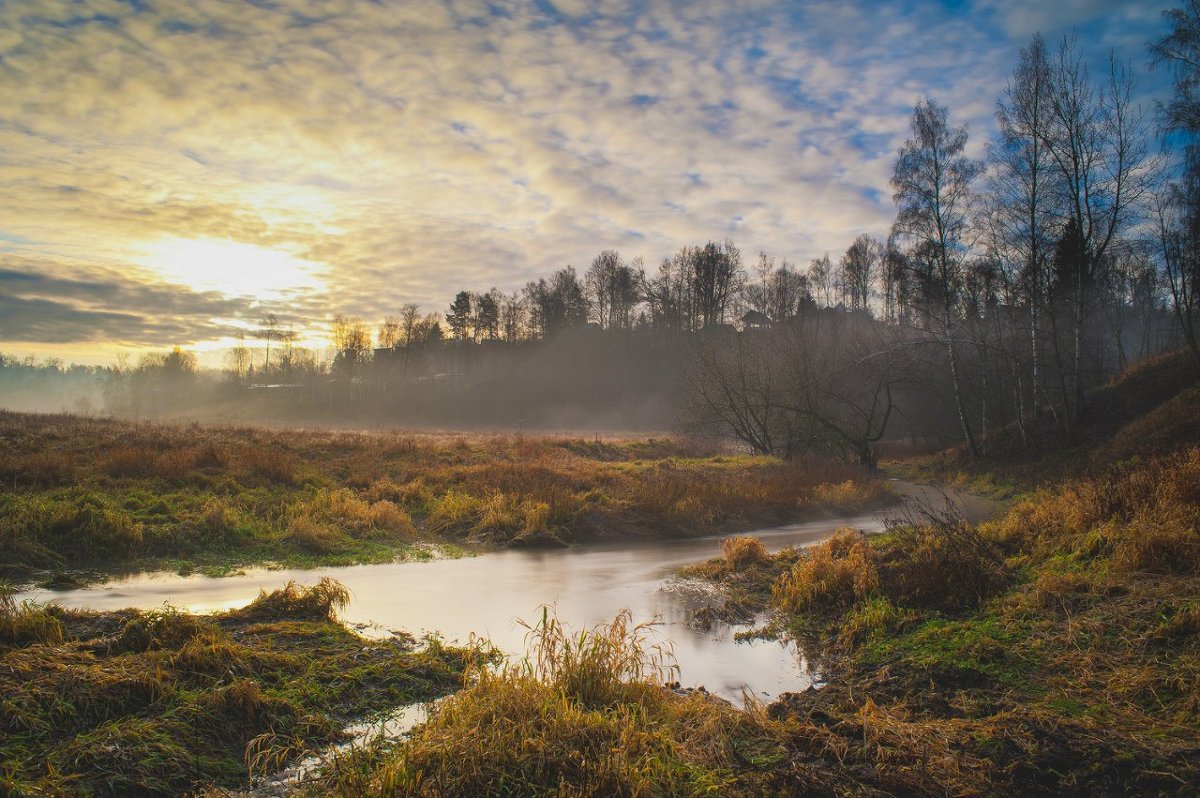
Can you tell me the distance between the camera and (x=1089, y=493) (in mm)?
11516

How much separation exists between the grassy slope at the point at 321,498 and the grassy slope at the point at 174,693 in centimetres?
578

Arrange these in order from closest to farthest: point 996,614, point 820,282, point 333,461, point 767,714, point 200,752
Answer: point 200,752 < point 767,714 < point 996,614 < point 333,461 < point 820,282

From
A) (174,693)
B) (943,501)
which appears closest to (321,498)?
(174,693)

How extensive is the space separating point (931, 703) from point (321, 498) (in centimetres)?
1543

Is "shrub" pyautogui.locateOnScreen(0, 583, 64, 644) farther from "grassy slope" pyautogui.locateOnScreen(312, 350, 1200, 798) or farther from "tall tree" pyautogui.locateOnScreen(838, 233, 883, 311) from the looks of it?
"tall tree" pyautogui.locateOnScreen(838, 233, 883, 311)

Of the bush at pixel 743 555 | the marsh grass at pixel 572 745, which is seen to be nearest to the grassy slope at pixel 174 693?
the marsh grass at pixel 572 745

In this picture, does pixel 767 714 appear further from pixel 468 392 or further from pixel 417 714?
pixel 468 392

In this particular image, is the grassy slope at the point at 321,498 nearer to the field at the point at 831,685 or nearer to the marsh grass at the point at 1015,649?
the field at the point at 831,685

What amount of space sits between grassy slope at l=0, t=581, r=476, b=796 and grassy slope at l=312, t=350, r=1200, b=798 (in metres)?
1.31

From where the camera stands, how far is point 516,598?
11.8 m

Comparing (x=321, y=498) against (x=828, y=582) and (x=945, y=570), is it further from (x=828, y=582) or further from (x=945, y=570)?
(x=945, y=570)

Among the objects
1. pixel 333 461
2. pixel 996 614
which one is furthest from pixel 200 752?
pixel 333 461

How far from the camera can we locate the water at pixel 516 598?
8.56m

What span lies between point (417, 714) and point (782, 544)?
13038 mm
